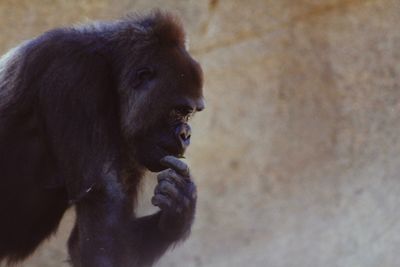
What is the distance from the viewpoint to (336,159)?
7.49 metres

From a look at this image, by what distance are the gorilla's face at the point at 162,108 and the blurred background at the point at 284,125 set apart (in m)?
2.42

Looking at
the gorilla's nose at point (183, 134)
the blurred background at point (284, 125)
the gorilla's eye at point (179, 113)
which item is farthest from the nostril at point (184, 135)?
the blurred background at point (284, 125)

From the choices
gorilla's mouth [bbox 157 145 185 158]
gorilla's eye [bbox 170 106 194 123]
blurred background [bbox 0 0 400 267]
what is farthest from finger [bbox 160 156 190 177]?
blurred background [bbox 0 0 400 267]

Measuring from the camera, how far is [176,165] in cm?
480

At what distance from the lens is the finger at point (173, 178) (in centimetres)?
477

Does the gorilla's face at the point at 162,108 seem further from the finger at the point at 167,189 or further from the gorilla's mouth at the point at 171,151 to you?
the finger at the point at 167,189

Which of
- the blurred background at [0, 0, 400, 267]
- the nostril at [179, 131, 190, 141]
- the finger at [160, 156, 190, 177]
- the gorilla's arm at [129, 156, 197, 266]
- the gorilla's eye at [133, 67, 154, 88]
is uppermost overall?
the gorilla's eye at [133, 67, 154, 88]

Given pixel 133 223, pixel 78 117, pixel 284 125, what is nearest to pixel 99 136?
pixel 78 117

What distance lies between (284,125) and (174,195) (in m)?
3.06

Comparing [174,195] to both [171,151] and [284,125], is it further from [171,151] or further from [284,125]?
[284,125]

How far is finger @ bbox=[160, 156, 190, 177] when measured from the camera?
189 inches

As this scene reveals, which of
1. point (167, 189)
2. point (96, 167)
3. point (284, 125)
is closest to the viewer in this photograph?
point (96, 167)

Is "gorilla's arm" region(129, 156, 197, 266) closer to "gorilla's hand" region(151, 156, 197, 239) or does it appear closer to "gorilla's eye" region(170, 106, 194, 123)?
"gorilla's hand" region(151, 156, 197, 239)

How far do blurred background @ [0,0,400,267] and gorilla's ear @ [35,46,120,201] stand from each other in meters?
2.50
